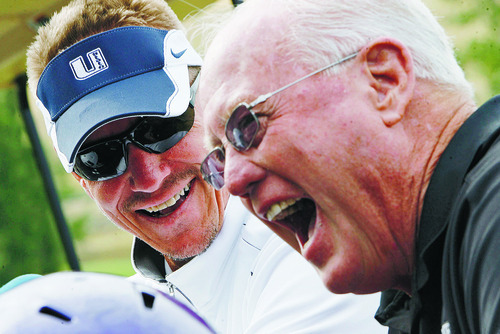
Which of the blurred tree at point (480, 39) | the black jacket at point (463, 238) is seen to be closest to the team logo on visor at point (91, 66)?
the black jacket at point (463, 238)

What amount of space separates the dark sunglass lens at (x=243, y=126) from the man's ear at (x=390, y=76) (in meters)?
0.29

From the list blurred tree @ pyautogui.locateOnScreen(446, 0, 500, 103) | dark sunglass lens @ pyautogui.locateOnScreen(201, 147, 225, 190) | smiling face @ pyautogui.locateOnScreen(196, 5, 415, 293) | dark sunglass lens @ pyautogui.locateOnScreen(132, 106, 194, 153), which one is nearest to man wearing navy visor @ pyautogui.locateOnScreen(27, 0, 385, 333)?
dark sunglass lens @ pyautogui.locateOnScreen(132, 106, 194, 153)

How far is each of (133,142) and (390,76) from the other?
1172 mm

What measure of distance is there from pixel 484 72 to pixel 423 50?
5058 millimetres

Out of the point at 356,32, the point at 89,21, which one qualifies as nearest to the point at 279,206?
the point at 356,32

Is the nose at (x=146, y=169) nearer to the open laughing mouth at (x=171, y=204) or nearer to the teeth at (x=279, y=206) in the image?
the open laughing mouth at (x=171, y=204)

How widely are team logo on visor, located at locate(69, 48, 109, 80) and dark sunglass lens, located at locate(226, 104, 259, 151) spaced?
1052mm

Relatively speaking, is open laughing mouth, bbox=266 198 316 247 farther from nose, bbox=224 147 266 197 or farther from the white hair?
the white hair

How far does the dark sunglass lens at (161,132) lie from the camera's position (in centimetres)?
A: 233

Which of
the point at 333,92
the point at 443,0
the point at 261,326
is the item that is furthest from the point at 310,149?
the point at 443,0

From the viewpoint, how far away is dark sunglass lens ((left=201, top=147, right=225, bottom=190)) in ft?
5.64

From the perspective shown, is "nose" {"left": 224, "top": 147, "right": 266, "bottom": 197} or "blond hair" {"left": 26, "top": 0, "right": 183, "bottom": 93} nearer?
"nose" {"left": 224, "top": 147, "right": 266, "bottom": 197}

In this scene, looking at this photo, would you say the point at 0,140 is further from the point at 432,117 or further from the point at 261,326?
the point at 432,117

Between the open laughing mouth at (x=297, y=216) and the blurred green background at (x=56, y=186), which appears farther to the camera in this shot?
the blurred green background at (x=56, y=186)
